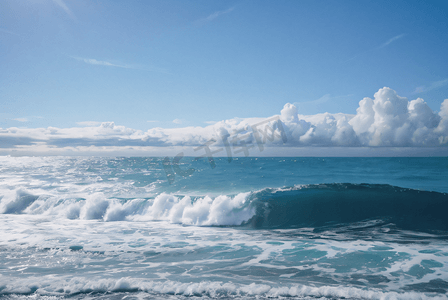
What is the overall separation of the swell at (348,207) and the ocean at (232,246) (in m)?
0.06

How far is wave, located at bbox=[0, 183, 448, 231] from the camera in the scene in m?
12.4

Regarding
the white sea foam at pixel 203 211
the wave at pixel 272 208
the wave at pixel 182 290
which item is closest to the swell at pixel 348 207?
the wave at pixel 272 208

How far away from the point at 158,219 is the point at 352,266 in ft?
32.5

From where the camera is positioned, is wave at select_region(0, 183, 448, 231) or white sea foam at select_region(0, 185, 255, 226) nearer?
wave at select_region(0, 183, 448, 231)

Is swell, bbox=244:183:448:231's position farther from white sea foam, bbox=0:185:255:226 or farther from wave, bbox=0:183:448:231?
white sea foam, bbox=0:185:255:226

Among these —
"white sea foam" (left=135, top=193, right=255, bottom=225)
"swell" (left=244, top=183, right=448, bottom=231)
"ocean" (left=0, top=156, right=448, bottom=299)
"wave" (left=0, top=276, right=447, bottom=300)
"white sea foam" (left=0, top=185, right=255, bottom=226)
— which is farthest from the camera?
"white sea foam" (left=0, top=185, right=255, bottom=226)

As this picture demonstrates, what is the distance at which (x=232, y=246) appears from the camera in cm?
856

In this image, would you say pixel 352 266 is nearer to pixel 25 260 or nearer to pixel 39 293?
pixel 39 293

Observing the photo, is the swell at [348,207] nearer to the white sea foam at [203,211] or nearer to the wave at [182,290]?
the white sea foam at [203,211]

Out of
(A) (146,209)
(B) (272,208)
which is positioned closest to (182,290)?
(B) (272,208)

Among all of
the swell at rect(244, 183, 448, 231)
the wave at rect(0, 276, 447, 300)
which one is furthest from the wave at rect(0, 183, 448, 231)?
the wave at rect(0, 276, 447, 300)

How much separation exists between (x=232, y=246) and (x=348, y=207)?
8.78m

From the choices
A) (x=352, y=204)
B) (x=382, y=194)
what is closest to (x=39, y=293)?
(x=352, y=204)

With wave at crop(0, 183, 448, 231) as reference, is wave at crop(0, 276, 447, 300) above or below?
above
